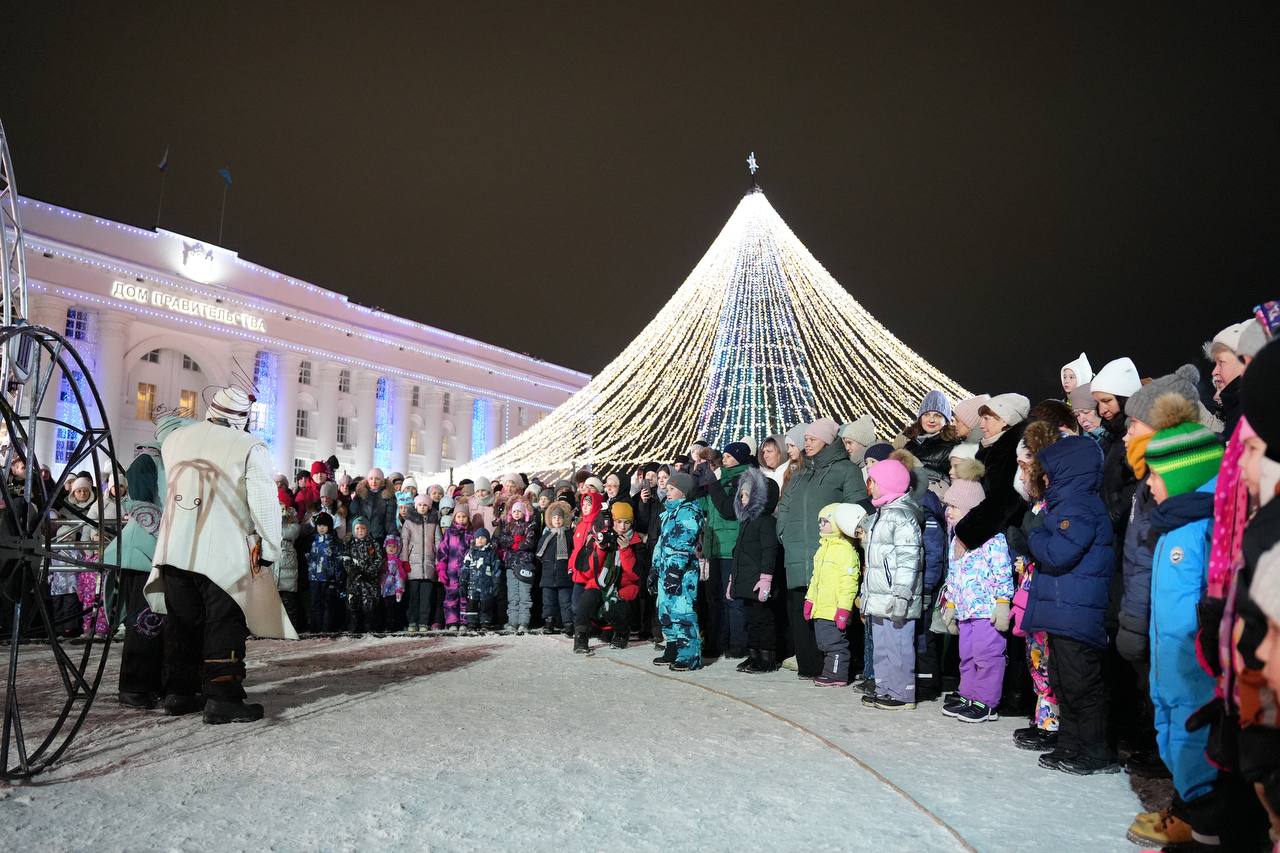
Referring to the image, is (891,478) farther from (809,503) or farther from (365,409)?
(365,409)

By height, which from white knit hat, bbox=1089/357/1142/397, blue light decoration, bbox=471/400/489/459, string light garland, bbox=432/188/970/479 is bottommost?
white knit hat, bbox=1089/357/1142/397

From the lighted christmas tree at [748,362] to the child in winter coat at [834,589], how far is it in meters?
6.52

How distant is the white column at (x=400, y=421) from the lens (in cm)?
4675

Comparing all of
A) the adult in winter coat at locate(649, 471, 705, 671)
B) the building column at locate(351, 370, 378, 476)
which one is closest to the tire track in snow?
the adult in winter coat at locate(649, 471, 705, 671)

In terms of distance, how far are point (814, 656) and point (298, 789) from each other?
4.63 m

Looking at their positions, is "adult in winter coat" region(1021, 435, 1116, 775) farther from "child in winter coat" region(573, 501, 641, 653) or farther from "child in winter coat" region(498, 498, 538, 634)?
"child in winter coat" region(498, 498, 538, 634)

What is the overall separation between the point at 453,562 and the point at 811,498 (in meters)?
6.02

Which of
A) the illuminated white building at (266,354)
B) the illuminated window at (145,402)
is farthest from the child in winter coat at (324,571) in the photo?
the illuminated window at (145,402)

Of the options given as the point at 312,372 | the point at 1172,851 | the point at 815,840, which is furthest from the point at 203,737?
the point at 312,372

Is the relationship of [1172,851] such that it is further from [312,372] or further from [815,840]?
[312,372]

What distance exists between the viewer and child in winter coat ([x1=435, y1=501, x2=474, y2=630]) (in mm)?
12016

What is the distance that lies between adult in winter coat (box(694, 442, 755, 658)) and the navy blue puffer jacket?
400 cm

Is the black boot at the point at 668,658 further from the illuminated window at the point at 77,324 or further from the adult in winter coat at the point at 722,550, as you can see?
the illuminated window at the point at 77,324

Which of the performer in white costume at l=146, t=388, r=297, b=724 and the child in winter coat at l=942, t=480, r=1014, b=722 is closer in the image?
the performer in white costume at l=146, t=388, r=297, b=724
